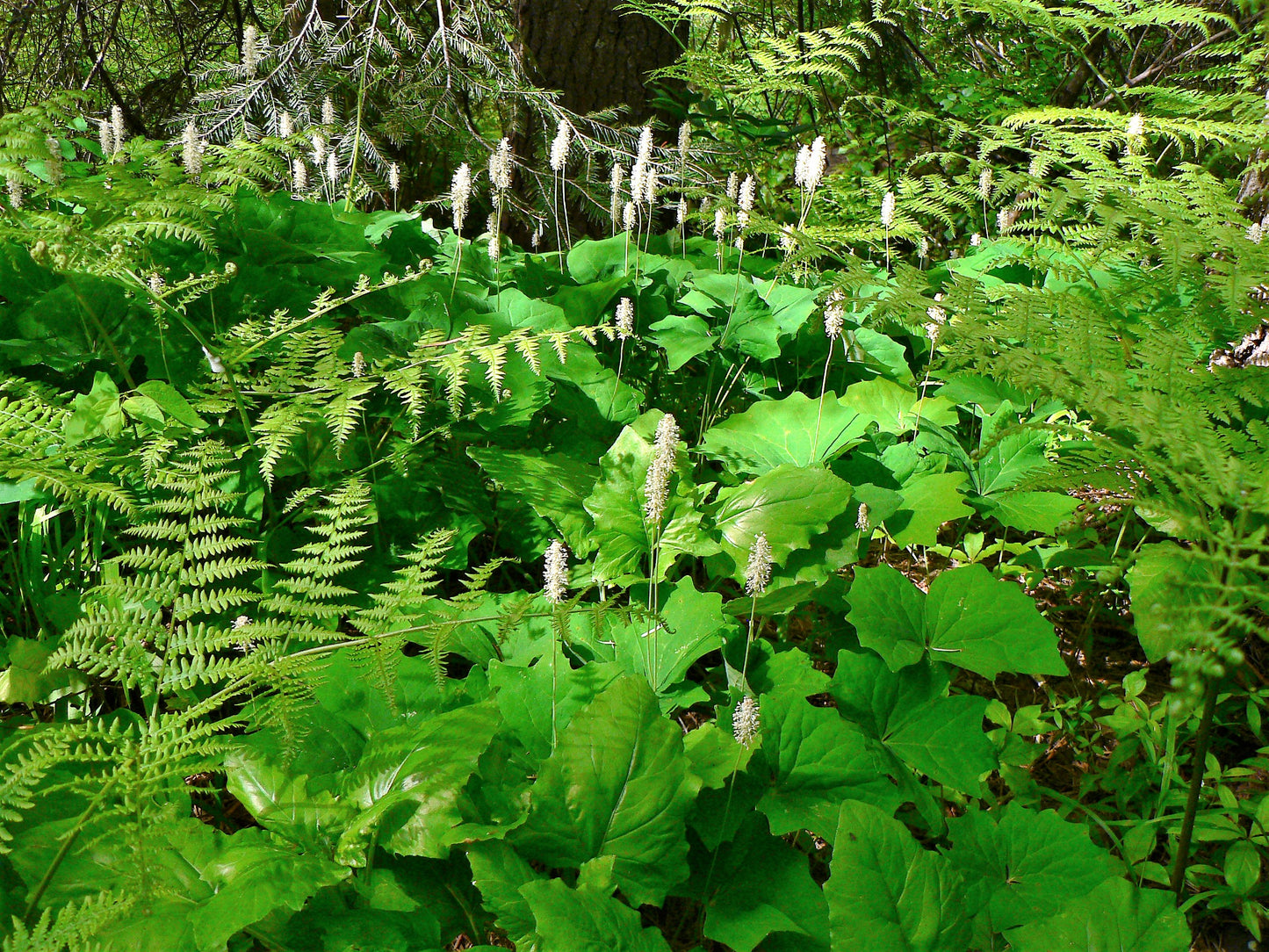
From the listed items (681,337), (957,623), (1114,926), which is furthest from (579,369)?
(1114,926)

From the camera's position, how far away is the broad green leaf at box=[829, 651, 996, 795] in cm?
136

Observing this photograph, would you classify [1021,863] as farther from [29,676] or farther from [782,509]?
[29,676]

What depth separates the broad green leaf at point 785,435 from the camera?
6.53 ft

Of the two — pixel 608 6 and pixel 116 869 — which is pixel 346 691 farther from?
pixel 608 6

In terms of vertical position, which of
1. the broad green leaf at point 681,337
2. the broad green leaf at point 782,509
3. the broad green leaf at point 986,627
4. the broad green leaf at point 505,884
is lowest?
the broad green leaf at point 505,884

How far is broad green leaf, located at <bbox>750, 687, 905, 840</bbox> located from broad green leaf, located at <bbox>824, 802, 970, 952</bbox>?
18cm

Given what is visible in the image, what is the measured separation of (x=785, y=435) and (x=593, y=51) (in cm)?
228

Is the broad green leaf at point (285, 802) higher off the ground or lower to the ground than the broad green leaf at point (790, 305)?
lower

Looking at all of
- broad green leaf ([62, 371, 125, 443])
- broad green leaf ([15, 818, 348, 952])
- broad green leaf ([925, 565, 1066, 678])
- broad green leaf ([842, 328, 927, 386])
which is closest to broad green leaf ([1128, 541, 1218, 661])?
broad green leaf ([925, 565, 1066, 678])

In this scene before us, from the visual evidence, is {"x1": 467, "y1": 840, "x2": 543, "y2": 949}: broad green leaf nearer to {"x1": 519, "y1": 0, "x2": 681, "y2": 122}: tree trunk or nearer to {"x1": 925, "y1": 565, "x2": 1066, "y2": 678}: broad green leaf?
{"x1": 925, "y1": 565, "x2": 1066, "y2": 678}: broad green leaf

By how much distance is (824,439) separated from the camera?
1.99 m

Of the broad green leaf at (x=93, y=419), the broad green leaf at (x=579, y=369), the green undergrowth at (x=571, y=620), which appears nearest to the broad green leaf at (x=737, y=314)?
the green undergrowth at (x=571, y=620)

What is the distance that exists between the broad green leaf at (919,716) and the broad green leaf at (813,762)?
8cm

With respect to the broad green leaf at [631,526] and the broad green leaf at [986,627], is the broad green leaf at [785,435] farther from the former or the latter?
the broad green leaf at [986,627]
